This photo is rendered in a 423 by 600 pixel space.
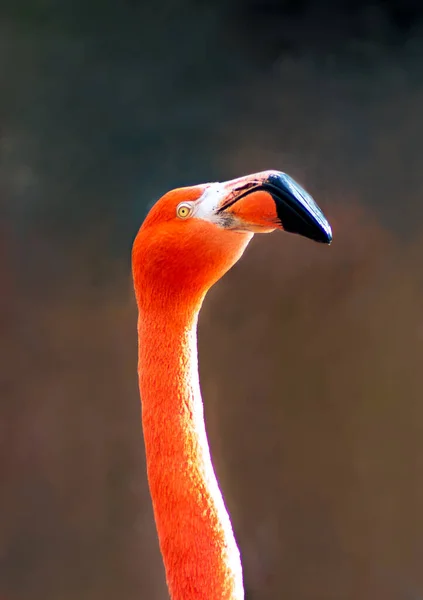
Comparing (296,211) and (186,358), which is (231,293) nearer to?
(186,358)

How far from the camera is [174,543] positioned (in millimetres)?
698

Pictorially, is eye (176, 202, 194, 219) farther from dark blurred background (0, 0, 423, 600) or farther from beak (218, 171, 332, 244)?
dark blurred background (0, 0, 423, 600)

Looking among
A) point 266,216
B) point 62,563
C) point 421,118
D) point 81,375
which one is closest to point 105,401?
point 81,375

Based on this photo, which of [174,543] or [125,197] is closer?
[174,543]

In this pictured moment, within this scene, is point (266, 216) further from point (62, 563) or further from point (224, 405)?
point (62, 563)

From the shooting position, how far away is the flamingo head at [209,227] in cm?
63

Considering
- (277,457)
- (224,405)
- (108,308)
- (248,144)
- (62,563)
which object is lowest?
(62,563)

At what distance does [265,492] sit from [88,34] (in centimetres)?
98

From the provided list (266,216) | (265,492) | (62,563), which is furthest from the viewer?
(265,492)

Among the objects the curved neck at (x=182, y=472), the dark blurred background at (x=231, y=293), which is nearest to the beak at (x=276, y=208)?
the curved neck at (x=182, y=472)

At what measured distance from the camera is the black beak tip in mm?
619

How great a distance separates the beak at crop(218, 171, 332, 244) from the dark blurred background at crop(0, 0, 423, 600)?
0.58m

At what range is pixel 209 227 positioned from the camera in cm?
70

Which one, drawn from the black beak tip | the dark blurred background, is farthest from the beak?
the dark blurred background
